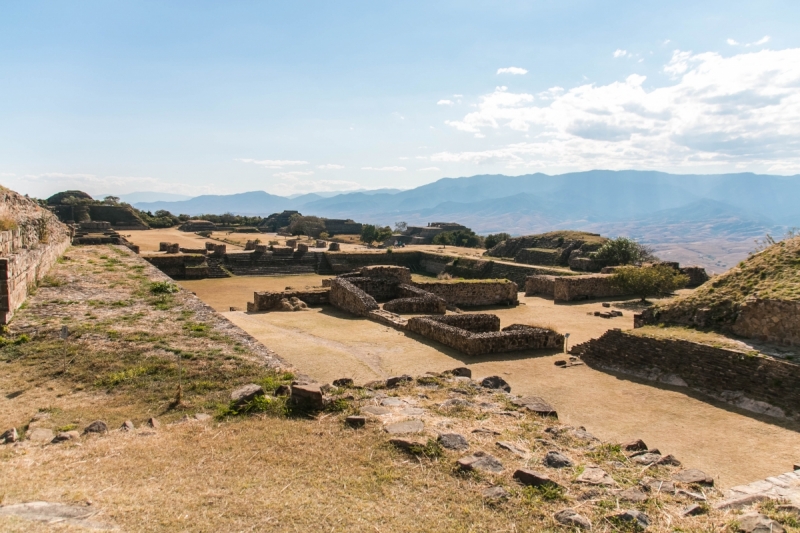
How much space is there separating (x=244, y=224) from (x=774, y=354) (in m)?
84.0

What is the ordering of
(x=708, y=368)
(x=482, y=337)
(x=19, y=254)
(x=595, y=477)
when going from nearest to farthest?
(x=595, y=477)
(x=708, y=368)
(x=19, y=254)
(x=482, y=337)

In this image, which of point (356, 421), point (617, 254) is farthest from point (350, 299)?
point (617, 254)

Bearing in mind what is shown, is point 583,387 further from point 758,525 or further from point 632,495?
point 758,525

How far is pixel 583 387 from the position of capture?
37.4ft

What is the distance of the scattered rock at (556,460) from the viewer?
579 centimetres

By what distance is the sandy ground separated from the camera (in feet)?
26.5

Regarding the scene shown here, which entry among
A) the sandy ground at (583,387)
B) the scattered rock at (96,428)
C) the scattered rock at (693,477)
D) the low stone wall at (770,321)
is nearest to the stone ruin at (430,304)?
the sandy ground at (583,387)

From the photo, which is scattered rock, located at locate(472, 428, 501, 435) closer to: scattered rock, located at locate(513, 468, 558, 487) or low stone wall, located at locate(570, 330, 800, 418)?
scattered rock, located at locate(513, 468, 558, 487)

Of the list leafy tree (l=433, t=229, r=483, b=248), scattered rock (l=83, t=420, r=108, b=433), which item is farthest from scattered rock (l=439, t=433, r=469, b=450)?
leafy tree (l=433, t=229, r=483, b=248)

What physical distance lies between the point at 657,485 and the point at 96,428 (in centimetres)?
660

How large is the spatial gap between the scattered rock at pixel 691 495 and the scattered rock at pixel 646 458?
0.89m

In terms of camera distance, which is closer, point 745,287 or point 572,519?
point 572,519

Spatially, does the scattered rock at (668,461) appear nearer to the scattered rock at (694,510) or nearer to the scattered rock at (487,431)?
the scattered rock at (694,510)

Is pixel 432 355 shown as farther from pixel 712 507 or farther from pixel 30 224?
pixel 30 224
